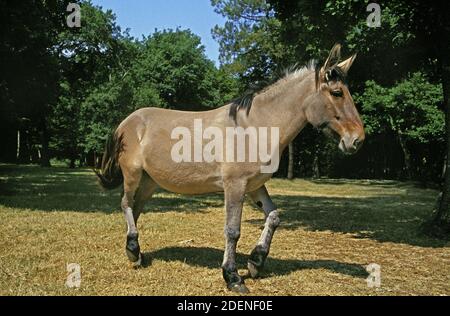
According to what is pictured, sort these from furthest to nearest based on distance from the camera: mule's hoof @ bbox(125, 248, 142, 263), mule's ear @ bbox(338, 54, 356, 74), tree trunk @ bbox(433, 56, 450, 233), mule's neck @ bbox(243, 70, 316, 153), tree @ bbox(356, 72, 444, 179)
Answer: tree @ bbox(356, 72, 444, 179) < tree trunk @ bbox(433, 56, 450, 233) < mule's hoof @ bbox(125, 248, 142, 263) < mule's neck @ bbox(243, 70, 316, 153) < mule's ear @ bbox(338, 54, 356, 74)

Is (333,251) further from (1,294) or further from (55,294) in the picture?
(1,294)

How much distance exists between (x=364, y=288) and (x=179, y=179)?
3213mm

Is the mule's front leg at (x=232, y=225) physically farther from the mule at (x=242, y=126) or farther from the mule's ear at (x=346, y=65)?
the mule's ear at (x=346, y=65)

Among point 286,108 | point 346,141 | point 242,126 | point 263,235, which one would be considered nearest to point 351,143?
point 346,141

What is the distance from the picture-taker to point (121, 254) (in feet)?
25.3

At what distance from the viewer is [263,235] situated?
658 cm

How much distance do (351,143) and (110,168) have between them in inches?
181

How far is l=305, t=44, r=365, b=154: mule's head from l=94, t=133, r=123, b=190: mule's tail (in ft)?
12.2

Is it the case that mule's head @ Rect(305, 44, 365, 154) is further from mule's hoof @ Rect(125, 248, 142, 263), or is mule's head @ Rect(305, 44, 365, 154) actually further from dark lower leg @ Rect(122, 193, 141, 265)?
mule's hoof @ Rect(125, 248, 142, 263)

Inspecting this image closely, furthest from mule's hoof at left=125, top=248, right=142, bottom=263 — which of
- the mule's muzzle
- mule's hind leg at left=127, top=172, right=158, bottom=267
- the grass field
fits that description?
the mule's muzzle

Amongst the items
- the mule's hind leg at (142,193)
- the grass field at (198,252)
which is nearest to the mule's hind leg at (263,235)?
the grass field at (198,252)

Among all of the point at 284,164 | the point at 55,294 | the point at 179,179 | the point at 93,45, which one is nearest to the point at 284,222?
the point at 179,179

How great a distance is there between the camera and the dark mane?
6.35m

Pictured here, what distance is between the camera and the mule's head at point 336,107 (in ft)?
19.0
